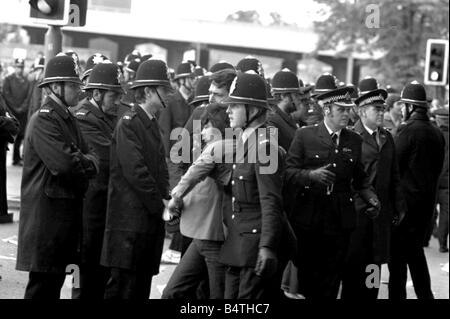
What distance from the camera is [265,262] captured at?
7.08m

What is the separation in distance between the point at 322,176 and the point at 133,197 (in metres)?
1.52

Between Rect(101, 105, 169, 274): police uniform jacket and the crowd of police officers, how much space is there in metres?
0.01

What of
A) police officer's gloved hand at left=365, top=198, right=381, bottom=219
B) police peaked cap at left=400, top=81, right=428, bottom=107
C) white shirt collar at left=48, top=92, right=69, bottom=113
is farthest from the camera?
police peaked cap at left=400, top=81, right=428, bottom=107

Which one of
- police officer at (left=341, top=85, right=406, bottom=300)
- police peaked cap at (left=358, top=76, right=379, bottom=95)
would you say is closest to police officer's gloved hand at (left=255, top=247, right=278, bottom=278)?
police officer at (left=341, top=85, right=406, bottom=300)

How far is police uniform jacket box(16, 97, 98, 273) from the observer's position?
7578 millimetres

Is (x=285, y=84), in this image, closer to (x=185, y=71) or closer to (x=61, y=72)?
(x=61, y=72)

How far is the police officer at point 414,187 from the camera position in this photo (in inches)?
440

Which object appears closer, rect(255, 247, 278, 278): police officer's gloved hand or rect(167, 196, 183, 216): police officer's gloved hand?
rect(255, 247, 278, 278): police officer's gloved hand

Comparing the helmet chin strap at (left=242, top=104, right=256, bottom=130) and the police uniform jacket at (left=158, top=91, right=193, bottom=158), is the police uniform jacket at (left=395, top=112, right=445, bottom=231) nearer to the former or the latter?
the police uniform jacket at (left=158, top=91, right=193, bottom=158)

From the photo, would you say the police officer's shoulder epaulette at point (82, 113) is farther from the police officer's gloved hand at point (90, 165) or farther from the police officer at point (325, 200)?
the police officer at point (325, 200)

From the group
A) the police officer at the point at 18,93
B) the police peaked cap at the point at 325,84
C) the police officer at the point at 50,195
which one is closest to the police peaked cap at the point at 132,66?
the police peaked cap at the point at 325,84
